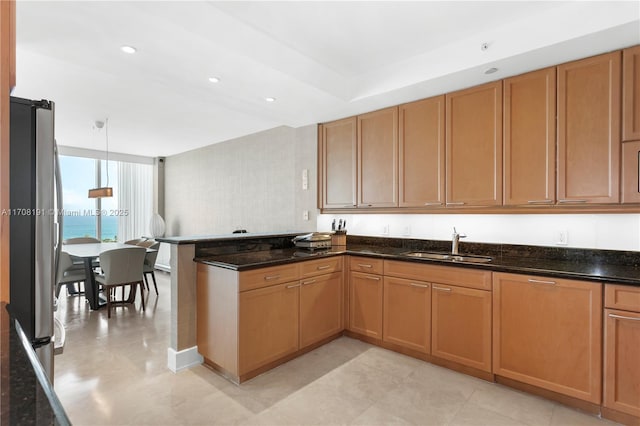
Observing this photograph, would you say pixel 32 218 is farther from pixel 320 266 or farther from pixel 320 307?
pixel 320 307

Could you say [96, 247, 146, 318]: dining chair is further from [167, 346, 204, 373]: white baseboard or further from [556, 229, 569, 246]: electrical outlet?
[556, 229, 569, 246]: electrical outlet

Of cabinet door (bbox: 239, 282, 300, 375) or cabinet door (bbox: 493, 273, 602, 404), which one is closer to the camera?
cabinet door (bbox: 493, 273, 602, 404)

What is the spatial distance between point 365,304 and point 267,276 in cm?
112

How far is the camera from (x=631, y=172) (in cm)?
223

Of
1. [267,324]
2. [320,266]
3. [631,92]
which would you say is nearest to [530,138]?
[631,92]

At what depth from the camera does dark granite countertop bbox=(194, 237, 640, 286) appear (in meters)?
2.13

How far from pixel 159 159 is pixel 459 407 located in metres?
7.29

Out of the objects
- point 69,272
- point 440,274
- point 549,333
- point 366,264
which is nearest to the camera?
point 549,333

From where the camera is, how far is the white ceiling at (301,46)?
6.63 ft

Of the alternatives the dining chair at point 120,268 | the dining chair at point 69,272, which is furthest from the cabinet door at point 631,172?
the dining chair at point 69,272

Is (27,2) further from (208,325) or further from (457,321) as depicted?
(457,321)

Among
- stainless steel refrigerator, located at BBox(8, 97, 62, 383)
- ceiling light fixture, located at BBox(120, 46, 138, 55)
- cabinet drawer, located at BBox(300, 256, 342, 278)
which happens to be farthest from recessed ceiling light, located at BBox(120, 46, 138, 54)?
cabinet drawer, located at BBox(300, 256, 342, 278)

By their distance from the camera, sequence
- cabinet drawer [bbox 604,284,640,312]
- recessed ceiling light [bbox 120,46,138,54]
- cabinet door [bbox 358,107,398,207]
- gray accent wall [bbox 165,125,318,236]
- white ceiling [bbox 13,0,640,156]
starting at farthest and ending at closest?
gray accent wall [bbox 165,125,318,236] < cabinet door [bbox 358,107,398,207] < recessed ceiling light [bbox 120,46,138,54] < white ceiling [bbox 13,0,640,156] < cabinet drawer [bbox 604,284,640,312]

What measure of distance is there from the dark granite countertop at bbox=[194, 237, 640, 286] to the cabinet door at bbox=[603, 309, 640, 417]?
0.24m
